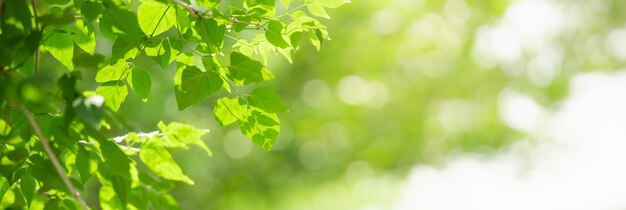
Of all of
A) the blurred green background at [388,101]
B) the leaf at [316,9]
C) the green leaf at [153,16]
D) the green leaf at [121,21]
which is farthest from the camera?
the blurred green background at [388,101]

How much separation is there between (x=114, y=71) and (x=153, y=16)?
0.09 meters

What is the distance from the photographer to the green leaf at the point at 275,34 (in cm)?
91

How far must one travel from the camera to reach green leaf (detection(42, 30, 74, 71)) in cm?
92

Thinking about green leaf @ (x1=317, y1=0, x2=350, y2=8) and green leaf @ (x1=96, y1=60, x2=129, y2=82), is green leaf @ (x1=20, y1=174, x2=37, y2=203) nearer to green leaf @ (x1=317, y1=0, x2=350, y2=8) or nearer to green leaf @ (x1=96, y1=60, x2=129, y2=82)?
green leaf @ (x1=96, y1=60, x2=129, y2=82)

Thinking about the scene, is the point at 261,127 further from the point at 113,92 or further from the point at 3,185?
the point at 3,185

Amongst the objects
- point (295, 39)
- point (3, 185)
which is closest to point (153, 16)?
point (295, 39)

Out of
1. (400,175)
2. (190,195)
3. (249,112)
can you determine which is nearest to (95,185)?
(190,195)

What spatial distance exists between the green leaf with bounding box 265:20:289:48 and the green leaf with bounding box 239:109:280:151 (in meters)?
0.08

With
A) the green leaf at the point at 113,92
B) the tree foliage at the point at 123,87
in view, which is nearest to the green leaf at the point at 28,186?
the tree foliage at the point at 123,87

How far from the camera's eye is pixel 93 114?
667mm

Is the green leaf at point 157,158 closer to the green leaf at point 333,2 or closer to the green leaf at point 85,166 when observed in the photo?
→ the green leaf at point 85,166

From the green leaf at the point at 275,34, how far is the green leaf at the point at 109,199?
0.81 ft

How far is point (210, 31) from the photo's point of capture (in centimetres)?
85

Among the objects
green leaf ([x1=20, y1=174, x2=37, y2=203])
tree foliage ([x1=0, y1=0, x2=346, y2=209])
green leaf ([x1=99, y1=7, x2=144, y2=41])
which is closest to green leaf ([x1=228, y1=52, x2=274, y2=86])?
tree foliage ([x1=0, y1=0, x2=346, y2=209])
